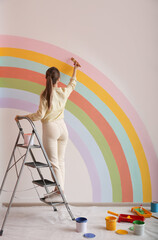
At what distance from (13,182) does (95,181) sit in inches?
38.6

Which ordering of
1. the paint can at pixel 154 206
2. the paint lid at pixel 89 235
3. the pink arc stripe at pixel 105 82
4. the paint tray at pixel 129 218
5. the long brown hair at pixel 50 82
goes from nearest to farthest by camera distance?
the paint lid at pixel 89 235
the paint tray at pixel 129 218
the long brown hair at pixel 50 82
the paint can at pixel 154 206
the pink arc stripe at pixel 105 82

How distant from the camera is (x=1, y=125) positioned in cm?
302

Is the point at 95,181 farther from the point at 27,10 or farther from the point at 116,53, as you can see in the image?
the point at 27,10

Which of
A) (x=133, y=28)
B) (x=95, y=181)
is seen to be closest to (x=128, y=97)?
(x=133, y=28)

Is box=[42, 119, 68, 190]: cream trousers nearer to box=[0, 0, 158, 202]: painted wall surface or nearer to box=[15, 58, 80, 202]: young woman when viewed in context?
box=[15, 58, 80, 202]: young woman

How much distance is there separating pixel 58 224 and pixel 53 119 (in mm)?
1056

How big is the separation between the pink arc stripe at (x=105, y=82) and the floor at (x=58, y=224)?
638 millimetres

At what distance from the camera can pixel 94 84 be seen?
3.07 metres

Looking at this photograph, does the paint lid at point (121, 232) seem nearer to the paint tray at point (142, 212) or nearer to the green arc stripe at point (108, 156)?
the paint tray at point (142, 212)

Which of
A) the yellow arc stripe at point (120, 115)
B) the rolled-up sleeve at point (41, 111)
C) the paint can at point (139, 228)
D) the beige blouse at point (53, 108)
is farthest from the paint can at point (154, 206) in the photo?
the rolled-up sleeve at point (41, 111)

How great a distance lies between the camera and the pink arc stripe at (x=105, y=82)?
301 cm

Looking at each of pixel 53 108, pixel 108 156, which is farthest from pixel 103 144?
pixel 53 108

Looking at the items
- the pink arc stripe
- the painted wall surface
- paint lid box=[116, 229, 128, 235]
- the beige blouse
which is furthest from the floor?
the beige blouse

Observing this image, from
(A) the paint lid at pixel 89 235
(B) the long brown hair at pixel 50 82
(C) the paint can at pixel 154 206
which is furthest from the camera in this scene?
(C) the paint can at pixel 154 206
